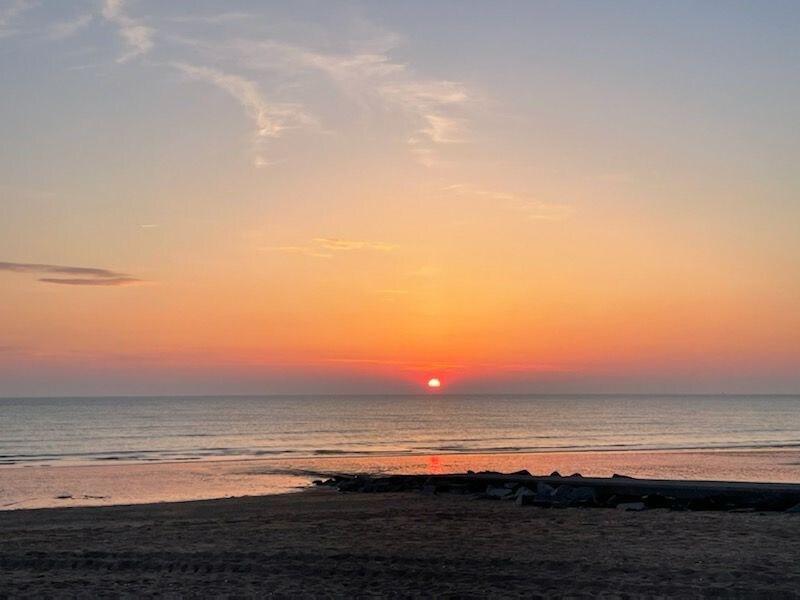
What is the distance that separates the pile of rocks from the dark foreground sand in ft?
5.09

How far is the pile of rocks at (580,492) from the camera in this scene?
24.6 m

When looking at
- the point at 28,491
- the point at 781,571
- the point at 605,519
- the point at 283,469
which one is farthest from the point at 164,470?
the point at 781,571

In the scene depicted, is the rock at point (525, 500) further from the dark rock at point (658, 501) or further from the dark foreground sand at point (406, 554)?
the dark rock at point (658, 501)

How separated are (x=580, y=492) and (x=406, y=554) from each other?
36.1ft

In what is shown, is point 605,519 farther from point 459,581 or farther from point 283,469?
point 283,469

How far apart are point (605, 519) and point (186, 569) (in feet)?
36.0

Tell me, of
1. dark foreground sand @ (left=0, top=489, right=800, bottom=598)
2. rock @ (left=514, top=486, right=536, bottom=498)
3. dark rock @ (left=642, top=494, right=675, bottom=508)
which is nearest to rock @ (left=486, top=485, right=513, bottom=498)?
rock @ (left=514, top=486, right=536, bottom=498)

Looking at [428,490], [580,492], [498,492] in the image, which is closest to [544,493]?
[580,492]

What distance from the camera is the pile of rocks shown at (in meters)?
24.6

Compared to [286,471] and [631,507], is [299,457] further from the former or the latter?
[631,507]

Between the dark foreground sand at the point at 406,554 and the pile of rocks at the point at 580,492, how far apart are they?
1.55 meters

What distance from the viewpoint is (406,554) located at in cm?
1568

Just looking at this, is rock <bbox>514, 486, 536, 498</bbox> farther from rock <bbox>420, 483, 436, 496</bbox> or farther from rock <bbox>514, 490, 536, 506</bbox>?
rock <bbox>420, 483, 436, 496</bbox>

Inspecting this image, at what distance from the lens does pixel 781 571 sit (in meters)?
13.5
